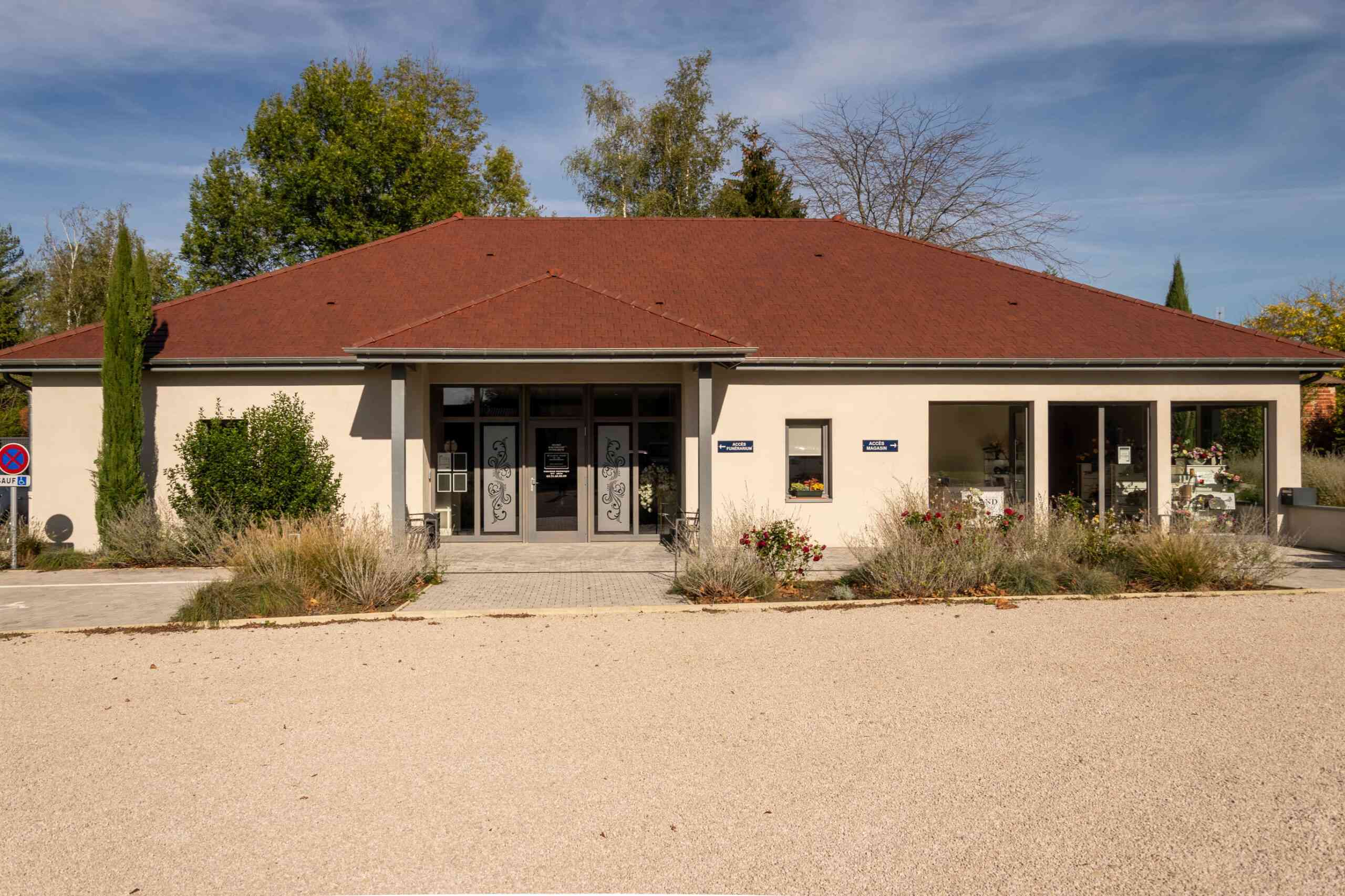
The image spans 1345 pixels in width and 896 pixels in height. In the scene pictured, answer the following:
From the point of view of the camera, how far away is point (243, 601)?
1013cm

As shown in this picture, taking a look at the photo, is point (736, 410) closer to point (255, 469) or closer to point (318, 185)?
point (255, 469)

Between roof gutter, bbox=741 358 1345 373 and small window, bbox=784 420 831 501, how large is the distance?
3.33 ft

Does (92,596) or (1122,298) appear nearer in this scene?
(92,596)

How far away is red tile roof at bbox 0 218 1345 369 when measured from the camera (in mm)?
15273

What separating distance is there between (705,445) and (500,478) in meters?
4.11

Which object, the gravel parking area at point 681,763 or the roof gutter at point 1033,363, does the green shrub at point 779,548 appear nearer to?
the gravel parking area at point 681,763

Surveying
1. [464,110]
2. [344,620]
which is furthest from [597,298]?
[464,110]

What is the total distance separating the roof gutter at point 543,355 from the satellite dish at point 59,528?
597 centimetres

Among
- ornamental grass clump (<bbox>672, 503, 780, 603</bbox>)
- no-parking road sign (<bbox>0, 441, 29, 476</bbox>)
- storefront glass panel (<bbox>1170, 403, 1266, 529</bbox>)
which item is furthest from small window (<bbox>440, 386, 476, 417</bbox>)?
storefront glass panel (<bbox>1170, 403, 1266, 529</bbox>)

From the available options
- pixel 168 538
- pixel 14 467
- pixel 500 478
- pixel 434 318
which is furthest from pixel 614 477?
pixel 14 467

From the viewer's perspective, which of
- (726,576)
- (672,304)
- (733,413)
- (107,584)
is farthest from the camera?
(672,304)

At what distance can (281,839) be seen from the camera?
4438 millimetres

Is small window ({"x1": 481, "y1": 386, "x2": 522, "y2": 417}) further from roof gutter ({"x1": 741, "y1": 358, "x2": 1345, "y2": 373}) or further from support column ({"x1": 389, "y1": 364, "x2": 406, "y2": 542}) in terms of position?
roof gutter ({"x1": 741, "y1": 358, "x2": 1345, "y2": 373})

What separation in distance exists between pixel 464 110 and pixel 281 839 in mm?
38291
